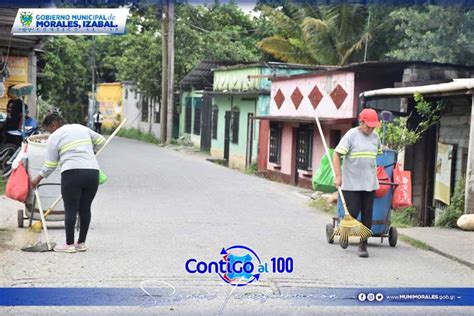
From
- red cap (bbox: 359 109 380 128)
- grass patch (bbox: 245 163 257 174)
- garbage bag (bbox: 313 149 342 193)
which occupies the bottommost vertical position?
grass patch (bbox: 245 163 257 174)

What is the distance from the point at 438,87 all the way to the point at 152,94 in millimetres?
13736

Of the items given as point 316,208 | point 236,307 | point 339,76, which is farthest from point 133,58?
point 236,307

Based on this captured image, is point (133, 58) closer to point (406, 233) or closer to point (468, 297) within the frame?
point (406, 233)

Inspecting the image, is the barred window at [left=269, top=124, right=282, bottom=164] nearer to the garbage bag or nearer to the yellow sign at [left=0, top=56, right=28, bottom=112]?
the yellow sign at [left=0, top=56, right=28, bottom=112]

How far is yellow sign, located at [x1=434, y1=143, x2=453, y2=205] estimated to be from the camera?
12172 mm

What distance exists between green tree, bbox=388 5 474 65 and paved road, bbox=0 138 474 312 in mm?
2306

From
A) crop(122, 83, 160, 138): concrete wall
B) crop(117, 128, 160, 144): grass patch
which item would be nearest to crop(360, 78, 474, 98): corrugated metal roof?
crop(122, 83, 160, 138): concrete wall

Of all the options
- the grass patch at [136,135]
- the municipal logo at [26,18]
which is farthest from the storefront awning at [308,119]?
the municipal logo at [26,18]

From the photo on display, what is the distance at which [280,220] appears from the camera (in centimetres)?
1161

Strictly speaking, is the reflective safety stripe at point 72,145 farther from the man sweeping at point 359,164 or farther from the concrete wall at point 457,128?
the concrete wall at point 457,128

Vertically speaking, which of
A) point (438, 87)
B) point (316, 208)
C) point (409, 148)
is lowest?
point (316, 208)

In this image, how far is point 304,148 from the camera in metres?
19.2

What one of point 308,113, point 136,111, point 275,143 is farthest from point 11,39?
point 275,143

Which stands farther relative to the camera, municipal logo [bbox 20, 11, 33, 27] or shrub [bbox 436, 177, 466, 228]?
shrub [bbox 436, 177, 466, 228]
